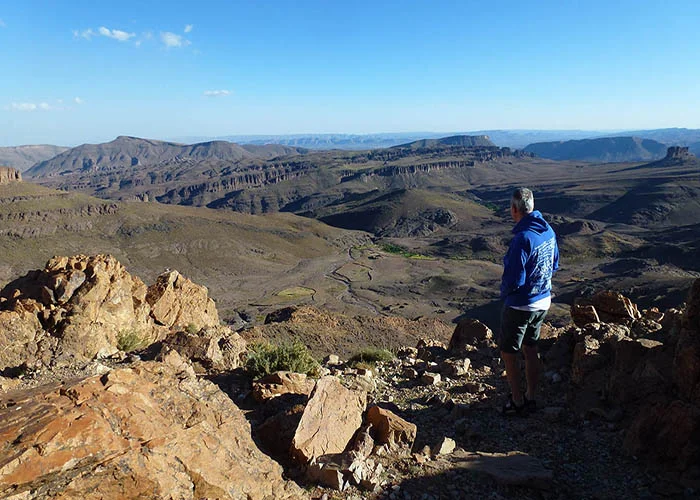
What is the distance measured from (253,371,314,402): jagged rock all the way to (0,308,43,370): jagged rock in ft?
16.8

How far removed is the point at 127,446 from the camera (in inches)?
140

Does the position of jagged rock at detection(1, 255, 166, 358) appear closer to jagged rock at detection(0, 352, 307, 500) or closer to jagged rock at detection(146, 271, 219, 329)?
jagged rock at detection(146, 271, 219, 329)

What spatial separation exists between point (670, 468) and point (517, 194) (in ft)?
10.2

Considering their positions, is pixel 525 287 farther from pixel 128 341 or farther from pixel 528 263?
pixel 128 341

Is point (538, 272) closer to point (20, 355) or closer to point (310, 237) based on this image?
point (20, 355)

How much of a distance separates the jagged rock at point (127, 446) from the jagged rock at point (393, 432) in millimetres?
1022

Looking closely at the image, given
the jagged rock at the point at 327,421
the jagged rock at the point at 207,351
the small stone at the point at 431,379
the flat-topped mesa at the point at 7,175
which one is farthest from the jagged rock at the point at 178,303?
the flat-topped mesa at the point at 7,175

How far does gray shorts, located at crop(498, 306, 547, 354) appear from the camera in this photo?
→ 213 inches

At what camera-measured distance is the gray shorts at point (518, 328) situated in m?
5.42

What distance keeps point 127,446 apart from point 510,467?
10.8ft

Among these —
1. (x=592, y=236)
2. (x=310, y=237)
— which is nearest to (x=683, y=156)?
(x=592, y=236)

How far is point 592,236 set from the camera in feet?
264

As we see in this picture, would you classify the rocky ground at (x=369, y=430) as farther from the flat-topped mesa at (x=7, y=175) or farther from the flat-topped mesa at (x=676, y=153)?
the flat-topped mesa at (x=676, y=153)

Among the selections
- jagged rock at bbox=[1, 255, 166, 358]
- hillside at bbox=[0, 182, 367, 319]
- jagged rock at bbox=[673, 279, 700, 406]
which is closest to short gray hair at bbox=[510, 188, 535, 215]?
jagged rock at bbox=[673, 279, 700, 406]
